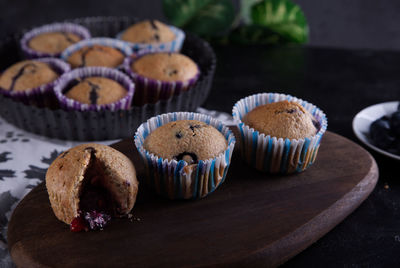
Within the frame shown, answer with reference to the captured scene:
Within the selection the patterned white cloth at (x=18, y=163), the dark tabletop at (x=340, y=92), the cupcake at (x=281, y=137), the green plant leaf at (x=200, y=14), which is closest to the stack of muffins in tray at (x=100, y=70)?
the patterned white cloth at (x=18, y=163)

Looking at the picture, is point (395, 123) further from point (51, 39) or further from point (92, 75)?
point (51, 39)

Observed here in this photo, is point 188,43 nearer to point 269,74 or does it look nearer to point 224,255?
point 269,74

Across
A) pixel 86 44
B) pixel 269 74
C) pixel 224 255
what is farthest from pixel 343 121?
pixel 86 44

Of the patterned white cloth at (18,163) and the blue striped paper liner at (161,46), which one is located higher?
the blue striped paper liner at (161,46)

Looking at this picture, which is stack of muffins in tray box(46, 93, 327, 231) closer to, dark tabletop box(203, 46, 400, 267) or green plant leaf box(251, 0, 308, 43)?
dark tabletop box(203, 46, 400, 267)

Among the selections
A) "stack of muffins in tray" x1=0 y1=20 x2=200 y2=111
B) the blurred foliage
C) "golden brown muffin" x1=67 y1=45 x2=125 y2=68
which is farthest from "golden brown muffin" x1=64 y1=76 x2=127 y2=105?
the blurred foliage

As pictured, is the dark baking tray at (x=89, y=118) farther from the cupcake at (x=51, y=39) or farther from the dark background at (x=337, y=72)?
the cupcake at (x=51, y=39)
